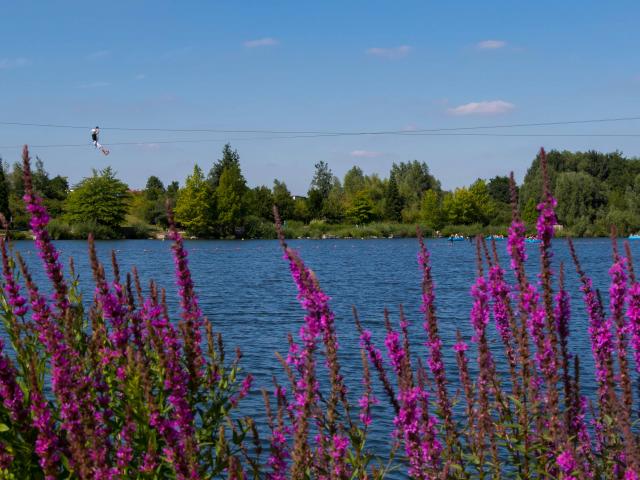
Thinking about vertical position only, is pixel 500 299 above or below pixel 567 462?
above

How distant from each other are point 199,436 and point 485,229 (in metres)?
144

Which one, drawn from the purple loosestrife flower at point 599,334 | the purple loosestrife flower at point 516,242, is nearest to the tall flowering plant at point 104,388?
the purple loosestrife flower at point 516,242

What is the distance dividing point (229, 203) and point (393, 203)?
38.9 metres

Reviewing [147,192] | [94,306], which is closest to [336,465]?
[94,306]

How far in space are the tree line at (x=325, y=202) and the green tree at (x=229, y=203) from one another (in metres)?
0.19

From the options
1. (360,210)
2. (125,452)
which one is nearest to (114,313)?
(125,452)

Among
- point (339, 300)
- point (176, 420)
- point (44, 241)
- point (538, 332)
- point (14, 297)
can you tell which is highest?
point (44, 241)

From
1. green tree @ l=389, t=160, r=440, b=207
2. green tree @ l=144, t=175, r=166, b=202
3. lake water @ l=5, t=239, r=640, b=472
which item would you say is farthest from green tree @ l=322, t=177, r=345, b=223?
lake water @ l=5, t=239, r=640, b=472

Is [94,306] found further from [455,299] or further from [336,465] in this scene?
[455,299]

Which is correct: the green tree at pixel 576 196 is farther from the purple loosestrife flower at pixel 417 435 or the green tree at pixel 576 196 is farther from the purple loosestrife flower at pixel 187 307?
the purple loosestrife flower at pixel 187 307

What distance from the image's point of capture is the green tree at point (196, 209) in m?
138

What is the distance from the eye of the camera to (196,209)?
138500mm

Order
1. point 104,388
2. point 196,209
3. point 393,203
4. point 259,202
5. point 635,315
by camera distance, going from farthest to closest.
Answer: point 393,203, point 259,202, point 196,209, point 635,315, point 104,388

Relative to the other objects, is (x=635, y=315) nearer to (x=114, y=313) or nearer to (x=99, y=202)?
(x=114, y=313)
